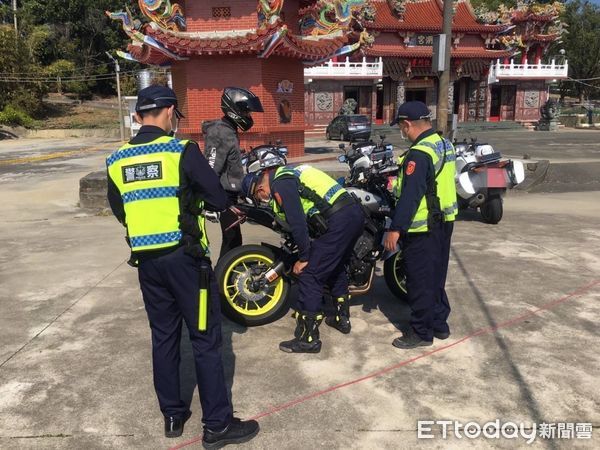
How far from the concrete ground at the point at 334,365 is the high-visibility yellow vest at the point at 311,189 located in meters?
1.08

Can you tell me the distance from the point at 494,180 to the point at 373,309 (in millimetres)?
4077

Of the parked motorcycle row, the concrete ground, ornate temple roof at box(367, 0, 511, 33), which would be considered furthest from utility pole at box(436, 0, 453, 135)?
ornate temple roof at box(367, 0, 511, 33)

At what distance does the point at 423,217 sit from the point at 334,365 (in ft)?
4.06

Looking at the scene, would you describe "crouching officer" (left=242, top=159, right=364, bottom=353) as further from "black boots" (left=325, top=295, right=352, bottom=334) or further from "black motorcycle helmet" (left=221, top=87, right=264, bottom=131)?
"black motorcycle helmet" (left=221, top=87, right=264, bottom=131)

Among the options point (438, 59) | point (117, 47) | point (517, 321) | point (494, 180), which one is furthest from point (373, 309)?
point (117, 47)

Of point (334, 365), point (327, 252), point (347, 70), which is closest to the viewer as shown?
point (334, 365)

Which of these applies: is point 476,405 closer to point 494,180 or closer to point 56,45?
point 494,180

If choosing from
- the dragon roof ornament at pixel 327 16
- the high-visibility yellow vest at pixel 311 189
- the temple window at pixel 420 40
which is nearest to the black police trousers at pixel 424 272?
the high-visibility yellow vest at pixel 311 189

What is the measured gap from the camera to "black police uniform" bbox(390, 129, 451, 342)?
3590 mm

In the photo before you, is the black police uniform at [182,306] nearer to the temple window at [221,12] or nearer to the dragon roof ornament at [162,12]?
the dragon roof ornament at [162,12]

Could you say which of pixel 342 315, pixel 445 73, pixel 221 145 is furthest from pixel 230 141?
pixel 445 73

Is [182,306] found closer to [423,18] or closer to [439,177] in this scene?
[439,177]

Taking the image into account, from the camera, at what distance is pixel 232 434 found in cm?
269

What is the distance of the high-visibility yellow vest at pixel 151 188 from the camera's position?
2457 mm
